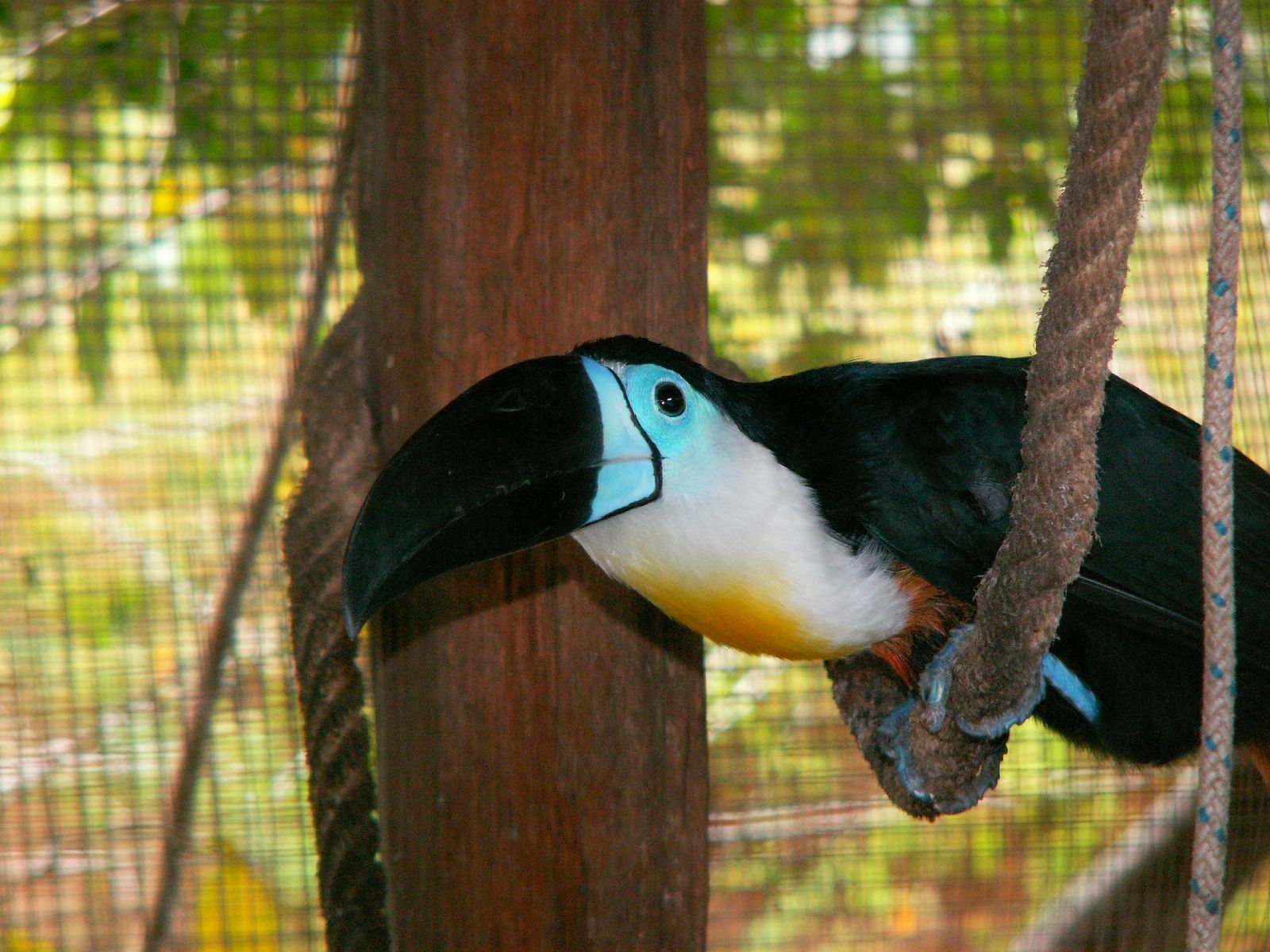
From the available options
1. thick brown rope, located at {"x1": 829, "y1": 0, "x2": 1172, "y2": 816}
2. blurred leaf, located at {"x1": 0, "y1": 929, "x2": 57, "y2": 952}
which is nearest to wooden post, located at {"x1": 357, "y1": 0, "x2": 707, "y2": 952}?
thick brown rope, located at {"x1": 829, "y1": 0, "x2": 1172, "y2": 816}

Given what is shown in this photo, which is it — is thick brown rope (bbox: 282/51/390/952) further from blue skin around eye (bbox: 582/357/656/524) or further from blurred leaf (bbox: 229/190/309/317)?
blurred leaf (bbox: 229/190/309/317)

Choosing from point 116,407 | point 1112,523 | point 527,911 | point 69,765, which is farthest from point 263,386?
point 1112,523

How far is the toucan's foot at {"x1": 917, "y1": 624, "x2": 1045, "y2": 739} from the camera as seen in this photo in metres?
1.03

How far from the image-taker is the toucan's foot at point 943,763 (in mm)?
1131

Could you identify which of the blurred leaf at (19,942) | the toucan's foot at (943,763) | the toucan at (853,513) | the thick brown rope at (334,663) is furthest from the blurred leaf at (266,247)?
the toucan's foot at (943,763)

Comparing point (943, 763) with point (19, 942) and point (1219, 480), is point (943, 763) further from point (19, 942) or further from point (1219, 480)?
point (19, 942)

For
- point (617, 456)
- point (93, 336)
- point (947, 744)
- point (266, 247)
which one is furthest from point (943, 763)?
point (93, 336)

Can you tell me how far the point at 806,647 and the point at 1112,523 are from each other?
0.34 meters

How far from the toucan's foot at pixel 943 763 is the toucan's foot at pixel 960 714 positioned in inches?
0.7

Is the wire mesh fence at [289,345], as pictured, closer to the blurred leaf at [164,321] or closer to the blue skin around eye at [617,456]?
the blurred leaf at [164,321]

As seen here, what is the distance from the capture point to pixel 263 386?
1778 mm

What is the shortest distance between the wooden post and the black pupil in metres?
0.13

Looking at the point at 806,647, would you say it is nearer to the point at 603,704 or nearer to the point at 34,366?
the point at 603,704

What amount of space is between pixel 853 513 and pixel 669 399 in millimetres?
237
